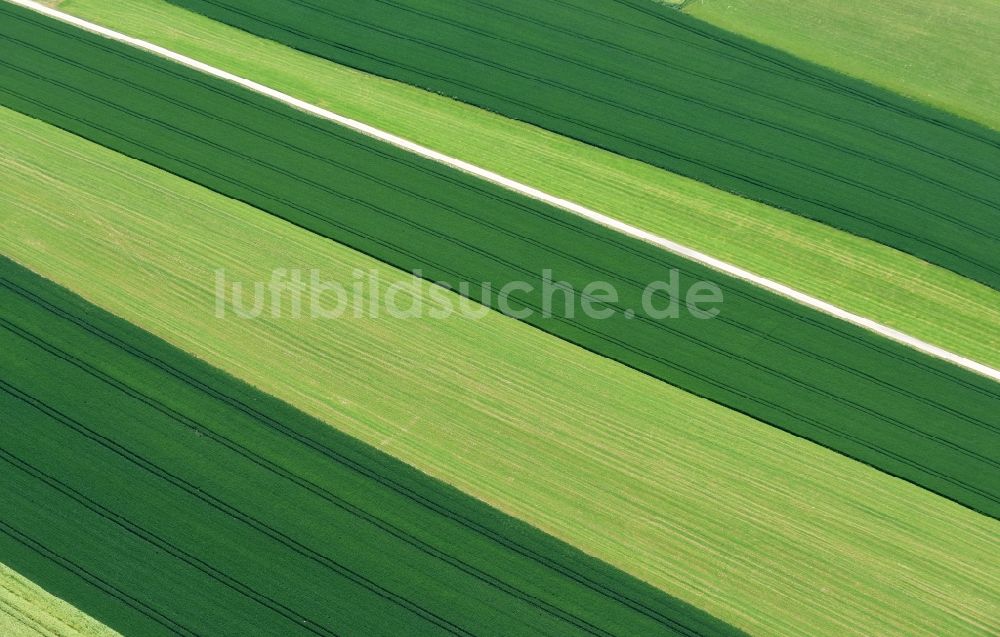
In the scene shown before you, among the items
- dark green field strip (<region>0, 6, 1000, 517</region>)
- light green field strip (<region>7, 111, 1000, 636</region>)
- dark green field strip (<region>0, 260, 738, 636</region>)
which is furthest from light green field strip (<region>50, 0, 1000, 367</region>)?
dark green field strip (<region>0, 260, 738, 636</region>)

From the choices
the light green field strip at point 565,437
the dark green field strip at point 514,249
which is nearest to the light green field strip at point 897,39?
the dark green field strip at point 514,249

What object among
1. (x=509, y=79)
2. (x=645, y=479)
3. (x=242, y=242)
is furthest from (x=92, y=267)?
(x=645, y=479)

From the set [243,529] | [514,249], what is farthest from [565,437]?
[243,529]

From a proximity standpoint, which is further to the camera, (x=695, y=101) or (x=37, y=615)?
(x=695, y=101)

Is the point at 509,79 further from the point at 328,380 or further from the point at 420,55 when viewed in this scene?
the point at 328,380

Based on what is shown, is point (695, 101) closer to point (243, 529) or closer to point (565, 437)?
point (565, 437)

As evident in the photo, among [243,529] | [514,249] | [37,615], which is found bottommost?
[37,615]
